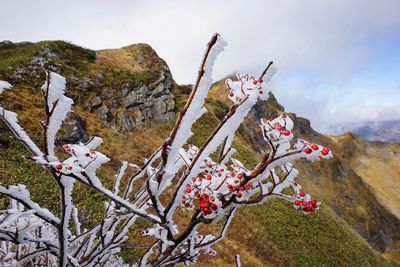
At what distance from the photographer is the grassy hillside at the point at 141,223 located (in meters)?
17.3

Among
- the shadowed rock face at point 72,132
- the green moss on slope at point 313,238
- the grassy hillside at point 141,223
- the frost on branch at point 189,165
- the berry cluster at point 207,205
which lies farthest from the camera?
the green moss on slope at point 313,238

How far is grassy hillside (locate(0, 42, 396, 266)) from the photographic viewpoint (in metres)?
17.3

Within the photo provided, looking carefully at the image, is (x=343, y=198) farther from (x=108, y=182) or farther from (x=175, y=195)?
(x=175, y=195)

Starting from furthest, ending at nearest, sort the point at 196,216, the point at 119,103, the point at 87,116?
1. the point at 119,103
2. the point at 87,116
3. the point at 196,216

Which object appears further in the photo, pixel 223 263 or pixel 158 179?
pixel 223 263

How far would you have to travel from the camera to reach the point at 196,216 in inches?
98.0

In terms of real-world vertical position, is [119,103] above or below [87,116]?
above

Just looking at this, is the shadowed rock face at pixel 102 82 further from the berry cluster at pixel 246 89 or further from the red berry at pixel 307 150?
the red berry at pixel 307 150

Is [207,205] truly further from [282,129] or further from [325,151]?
[325,151]

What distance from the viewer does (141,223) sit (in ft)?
58.6

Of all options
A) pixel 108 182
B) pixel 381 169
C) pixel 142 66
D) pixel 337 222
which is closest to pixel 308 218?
pixel 337 222

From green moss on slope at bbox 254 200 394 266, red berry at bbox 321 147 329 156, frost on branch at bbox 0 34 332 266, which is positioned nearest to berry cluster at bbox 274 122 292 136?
frost on branch at bbox 0 34 332 266

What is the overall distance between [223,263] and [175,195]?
15883 mm

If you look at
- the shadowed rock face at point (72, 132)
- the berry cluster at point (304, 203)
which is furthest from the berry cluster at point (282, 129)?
the shadowed rock face at point (72, 132)
